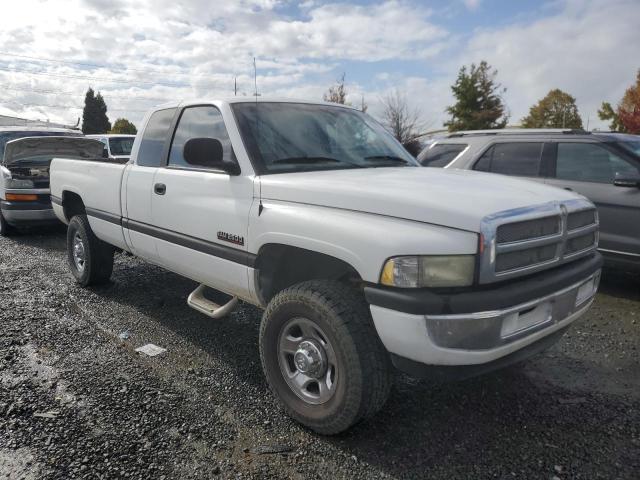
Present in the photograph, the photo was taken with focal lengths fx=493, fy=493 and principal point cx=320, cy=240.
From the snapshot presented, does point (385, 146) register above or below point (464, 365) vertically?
above

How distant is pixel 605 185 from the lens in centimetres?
521

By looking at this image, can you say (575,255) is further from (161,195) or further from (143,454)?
(161,195)

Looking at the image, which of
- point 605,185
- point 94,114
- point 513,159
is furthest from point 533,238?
point 94,114

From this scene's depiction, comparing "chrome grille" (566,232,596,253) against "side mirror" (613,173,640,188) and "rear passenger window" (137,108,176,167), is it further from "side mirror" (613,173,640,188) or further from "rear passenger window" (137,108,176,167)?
"rear passenger window" (137,108,176,167)

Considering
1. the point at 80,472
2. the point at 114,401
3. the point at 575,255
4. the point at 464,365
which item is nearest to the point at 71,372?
the point at 114,401

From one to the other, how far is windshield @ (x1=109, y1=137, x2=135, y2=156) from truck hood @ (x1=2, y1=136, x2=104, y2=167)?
3.76 metres

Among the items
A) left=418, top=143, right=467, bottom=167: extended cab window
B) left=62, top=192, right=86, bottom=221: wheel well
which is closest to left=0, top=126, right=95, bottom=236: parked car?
left=62, top=192, right=86, bottom=221: wheel well

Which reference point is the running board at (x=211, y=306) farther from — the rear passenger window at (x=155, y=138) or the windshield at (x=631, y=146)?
the windshield at (x=631, y=146)

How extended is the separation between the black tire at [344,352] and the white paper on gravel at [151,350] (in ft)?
5.00

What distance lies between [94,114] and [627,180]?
5635 cm

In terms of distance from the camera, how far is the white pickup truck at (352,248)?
2258 millimetres

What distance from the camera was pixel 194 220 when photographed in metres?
3.49

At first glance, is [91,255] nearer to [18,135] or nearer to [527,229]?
[527,229]

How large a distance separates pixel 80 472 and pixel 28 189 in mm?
6799
